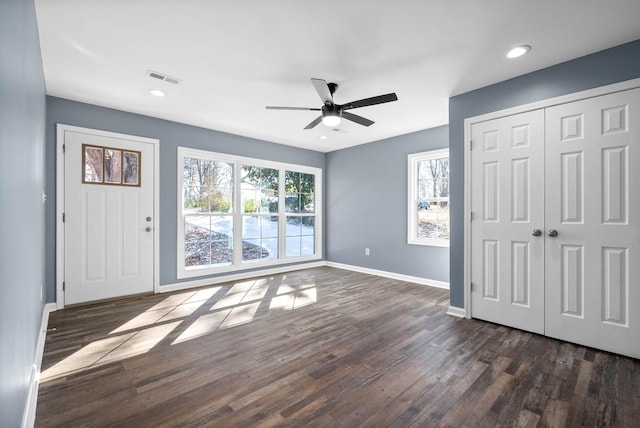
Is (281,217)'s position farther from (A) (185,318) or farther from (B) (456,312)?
(B) (456,312)

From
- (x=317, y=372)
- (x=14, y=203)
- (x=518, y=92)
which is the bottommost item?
(x=317, y=372)

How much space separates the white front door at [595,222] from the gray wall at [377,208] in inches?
73.5

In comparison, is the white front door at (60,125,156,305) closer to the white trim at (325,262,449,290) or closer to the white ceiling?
the white ceiling

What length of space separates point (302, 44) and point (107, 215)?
3300 mm

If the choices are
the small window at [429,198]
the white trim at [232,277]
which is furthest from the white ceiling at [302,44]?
the white trim at [232,277]

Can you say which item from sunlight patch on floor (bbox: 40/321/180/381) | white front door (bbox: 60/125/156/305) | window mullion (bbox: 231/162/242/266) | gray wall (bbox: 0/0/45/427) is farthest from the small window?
gray wall (bbox: 0/0/45/427)

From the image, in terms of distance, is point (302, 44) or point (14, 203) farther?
point (302, 44)

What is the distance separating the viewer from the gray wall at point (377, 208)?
479 centimetres

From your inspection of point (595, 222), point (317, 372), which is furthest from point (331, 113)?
point (595, 222)

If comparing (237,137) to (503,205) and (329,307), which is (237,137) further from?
(503,205)

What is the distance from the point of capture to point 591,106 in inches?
99.7

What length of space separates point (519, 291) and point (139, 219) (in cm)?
469

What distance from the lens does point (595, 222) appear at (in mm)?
2516

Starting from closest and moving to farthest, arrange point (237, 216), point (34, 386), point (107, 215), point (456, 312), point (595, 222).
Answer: point (34, 386) < point (595, 222) < point (456, 312) < point (107, 215) < point (237, 216)
